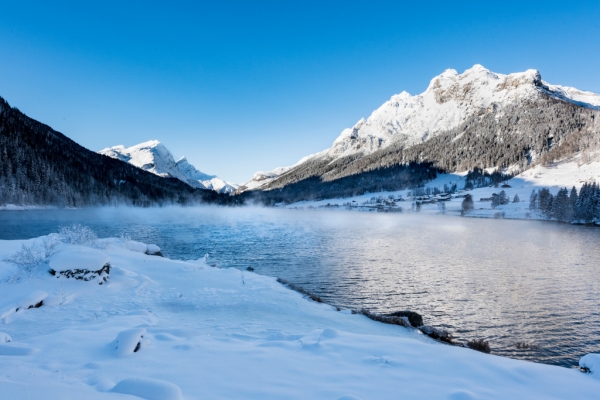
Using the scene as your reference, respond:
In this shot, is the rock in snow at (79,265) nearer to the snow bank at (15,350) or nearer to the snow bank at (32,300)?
the snow bank at (32,300)

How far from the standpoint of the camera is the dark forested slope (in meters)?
102

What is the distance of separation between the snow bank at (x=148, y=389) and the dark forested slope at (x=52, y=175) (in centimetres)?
12576

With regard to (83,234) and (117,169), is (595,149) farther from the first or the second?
(117,169)

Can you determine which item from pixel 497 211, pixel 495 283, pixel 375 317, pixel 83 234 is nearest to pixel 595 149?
pixel 497 211

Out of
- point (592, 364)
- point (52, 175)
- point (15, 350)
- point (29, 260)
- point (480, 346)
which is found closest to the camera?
point (15, 350)

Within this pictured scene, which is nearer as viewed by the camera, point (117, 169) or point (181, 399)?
point (181, 399)

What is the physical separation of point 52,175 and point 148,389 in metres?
147

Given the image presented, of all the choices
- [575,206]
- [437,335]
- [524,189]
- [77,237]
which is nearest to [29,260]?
[77,237]

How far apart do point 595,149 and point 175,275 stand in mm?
211256

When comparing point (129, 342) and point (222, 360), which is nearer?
point (222, 360)

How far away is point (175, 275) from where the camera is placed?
19453 mm

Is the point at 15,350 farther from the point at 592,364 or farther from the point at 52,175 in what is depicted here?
the point at 52,175

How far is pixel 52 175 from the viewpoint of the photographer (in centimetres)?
11550

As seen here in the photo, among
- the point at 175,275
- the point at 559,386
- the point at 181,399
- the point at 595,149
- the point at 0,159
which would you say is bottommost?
the point at 175,275
